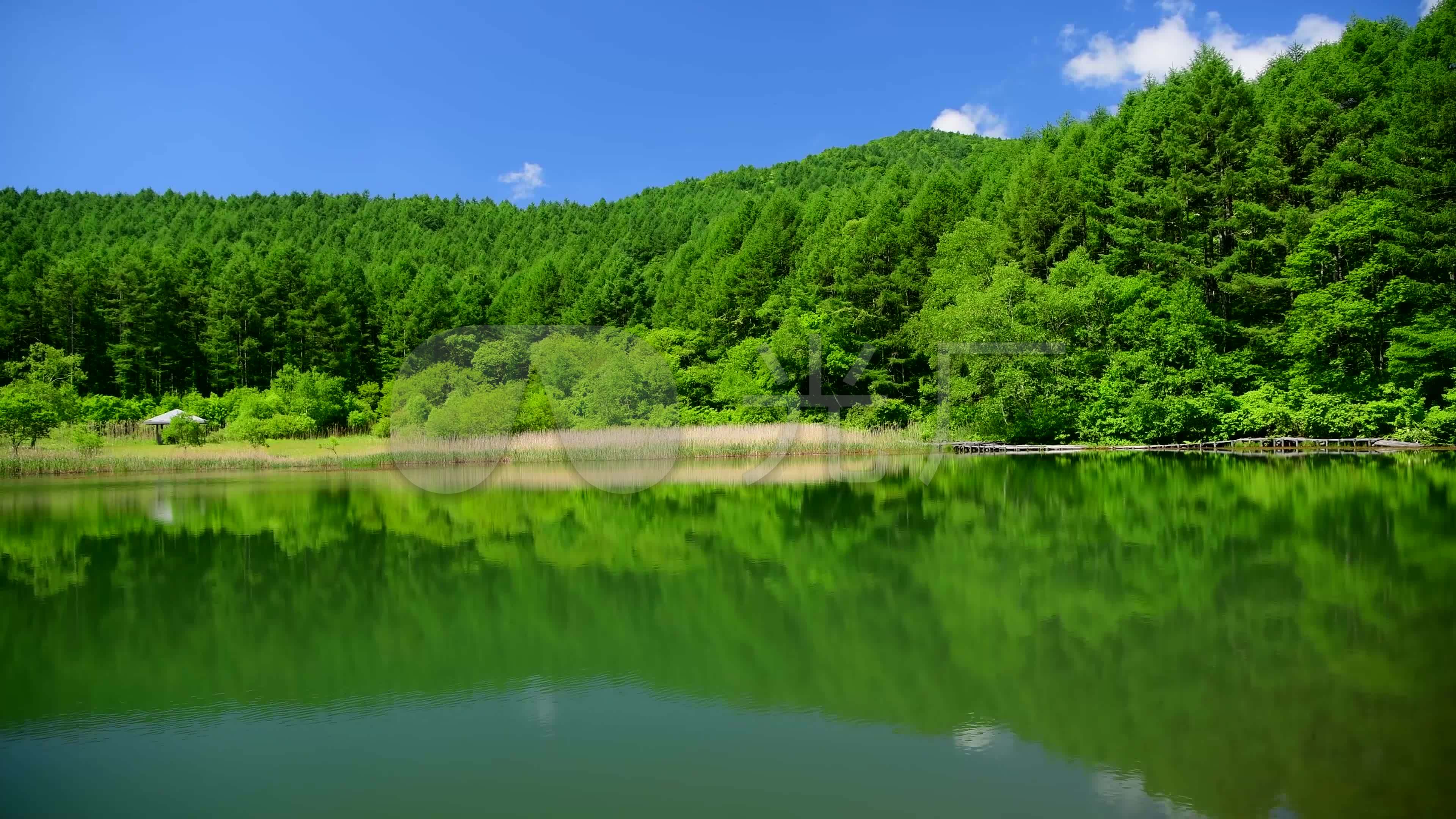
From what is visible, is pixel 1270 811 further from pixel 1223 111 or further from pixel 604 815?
pixel 1223 111

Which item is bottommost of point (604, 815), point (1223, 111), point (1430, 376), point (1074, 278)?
point (604, 815)

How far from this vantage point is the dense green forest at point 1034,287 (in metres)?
24.2

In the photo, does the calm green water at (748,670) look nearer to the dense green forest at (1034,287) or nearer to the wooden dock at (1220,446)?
the wooden dock at (1220,446)

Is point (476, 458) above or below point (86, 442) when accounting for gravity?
below

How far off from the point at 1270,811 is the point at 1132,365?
24.8m

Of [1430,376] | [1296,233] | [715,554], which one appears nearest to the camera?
[715,554]

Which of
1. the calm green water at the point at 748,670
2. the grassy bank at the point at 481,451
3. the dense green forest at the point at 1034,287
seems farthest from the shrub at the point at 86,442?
the calm green water at the point at 748,670

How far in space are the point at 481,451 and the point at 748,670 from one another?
18196 mm

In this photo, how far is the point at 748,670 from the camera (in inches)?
211

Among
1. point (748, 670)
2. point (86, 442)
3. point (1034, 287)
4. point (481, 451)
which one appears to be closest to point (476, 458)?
point (481, 451)

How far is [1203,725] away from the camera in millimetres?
4246

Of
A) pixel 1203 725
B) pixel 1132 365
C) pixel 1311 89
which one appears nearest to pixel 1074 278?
pixel 1132 365

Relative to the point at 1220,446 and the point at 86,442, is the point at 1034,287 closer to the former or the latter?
the point at 1220,446

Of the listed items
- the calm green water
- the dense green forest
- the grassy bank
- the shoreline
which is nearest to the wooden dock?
the shoreline
